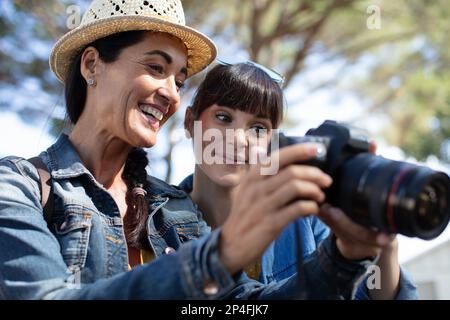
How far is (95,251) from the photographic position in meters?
1.44

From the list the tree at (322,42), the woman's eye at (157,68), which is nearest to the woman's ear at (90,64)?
the woman's eye at (157,68)

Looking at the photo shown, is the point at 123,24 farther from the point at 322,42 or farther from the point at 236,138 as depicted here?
the point at 322,42

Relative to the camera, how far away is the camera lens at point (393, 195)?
1.06 m

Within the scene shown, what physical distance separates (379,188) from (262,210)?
→ 24cm

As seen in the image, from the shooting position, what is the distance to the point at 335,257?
1.33 meters

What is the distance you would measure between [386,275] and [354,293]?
0.10 meters

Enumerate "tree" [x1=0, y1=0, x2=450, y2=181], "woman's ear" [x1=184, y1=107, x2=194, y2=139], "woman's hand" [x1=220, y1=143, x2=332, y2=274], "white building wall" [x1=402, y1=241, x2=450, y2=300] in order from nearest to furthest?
"woman's hand" [x1=220, y1=143, x2=332, y2=274] → "woman's ear" [x1=184, y1=107, x2=194, y2=139] → "tree" [x1=0, y1=0, x2=450, y2=181] → "white building wall" [x1=402, y1=241, x2=450, y2=300]

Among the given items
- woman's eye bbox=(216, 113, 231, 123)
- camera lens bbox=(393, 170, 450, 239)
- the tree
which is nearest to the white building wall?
the tree

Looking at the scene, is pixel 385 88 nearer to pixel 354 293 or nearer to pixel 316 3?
pixel 316 3

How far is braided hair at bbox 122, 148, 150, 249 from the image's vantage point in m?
1.64

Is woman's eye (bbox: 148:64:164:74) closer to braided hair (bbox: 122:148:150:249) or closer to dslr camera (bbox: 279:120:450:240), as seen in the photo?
braided hair (bbox: 122:148:150:249)

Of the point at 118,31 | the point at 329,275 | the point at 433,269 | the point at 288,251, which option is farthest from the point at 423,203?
the point at 433,269

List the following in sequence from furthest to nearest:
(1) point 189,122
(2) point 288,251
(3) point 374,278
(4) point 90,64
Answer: (1) point 189,122 < (2) point 288,251 < (4) point 90,64 < (3) point 374,278

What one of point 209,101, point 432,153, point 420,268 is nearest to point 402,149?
point 432,153
